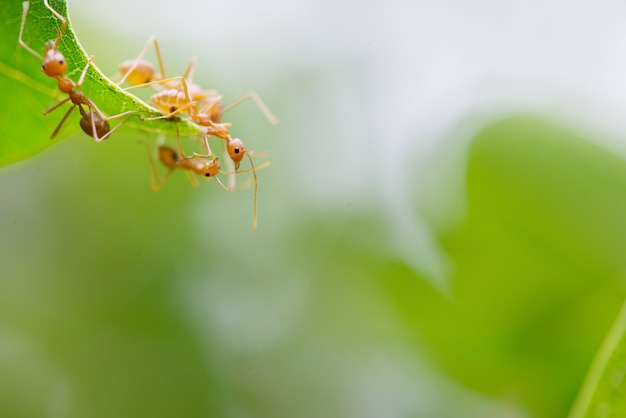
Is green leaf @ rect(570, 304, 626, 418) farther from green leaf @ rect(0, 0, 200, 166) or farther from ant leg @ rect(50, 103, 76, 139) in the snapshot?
ant leg @ rect(50, 103, 76, 139)

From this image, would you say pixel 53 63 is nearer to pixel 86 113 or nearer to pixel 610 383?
pixel 86 113

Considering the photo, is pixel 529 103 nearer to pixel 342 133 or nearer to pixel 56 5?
pixel 342 133

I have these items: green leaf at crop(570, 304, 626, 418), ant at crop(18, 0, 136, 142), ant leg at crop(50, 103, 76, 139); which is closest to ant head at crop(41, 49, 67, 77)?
ant at crop(18, 0, 136, 142)

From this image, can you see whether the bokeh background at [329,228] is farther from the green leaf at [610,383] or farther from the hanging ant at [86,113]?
the hanging ant at [86,113]

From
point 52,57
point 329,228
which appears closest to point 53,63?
point 52,57

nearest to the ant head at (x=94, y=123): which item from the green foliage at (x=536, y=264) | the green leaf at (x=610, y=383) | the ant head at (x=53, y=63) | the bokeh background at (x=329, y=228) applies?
the ant head at (x=53, y=63)
